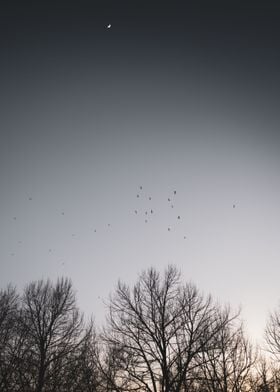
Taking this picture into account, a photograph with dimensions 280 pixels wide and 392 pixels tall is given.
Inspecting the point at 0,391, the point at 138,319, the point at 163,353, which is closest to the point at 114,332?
the point at 138,319

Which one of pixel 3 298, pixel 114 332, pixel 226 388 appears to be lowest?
pixel 226 388

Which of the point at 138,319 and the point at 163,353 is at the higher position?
the point at 138,319

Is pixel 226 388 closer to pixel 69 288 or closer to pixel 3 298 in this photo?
pixel 69 288

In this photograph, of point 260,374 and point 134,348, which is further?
point 260,374

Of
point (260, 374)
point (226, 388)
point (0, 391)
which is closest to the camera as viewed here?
point (0, 391)

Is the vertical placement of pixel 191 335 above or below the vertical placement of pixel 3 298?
below

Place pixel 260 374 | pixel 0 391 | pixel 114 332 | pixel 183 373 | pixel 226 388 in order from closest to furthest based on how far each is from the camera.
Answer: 1. pixel 183 373
2. pixel 0 391
3. pixel 114 332
4. pixel 226 388
5. pixel 260 374

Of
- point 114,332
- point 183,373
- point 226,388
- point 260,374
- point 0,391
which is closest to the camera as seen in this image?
point 183,373

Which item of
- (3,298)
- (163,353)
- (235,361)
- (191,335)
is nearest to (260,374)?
(235,361)

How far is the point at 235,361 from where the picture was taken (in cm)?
1875

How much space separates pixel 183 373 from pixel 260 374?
9909mm

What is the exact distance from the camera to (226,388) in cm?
1767

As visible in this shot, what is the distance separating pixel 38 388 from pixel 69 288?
262 inches

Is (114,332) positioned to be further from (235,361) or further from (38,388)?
(235,361)
